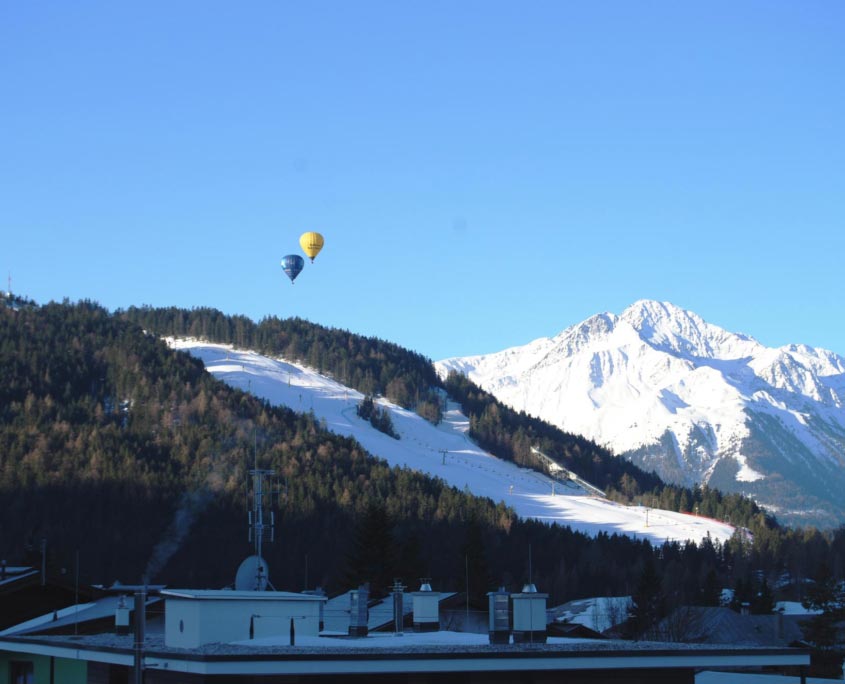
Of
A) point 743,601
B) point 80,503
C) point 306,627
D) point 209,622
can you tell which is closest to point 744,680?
point 306,627

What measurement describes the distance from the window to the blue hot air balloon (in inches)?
4133

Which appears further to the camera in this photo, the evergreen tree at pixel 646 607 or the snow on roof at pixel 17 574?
the evergreen tree at pixel 646 607

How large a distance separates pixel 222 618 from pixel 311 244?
103m

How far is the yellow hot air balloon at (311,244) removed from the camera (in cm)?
13475

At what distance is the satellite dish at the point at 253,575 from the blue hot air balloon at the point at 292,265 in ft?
317

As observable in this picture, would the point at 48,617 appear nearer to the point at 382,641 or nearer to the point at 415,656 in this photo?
the point at 382,641

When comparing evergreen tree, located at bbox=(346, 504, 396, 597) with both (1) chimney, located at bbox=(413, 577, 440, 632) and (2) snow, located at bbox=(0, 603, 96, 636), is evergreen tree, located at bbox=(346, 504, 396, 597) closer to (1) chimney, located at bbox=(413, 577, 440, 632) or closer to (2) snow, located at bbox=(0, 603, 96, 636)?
(2) snow, located at bbox=(0, 603, 96, 636)

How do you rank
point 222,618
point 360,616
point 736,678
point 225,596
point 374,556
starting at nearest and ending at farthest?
point 222,618, point 225,596, point 360,616, point 736,678, point 374,556

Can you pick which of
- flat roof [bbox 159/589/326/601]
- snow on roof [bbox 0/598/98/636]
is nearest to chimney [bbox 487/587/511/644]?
flat roof [bbox 159/589/326/601]

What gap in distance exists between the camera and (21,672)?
38.8 m

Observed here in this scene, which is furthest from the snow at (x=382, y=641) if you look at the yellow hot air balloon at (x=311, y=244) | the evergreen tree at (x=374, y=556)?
the yellow hot air balloon at (x=311, y=244)

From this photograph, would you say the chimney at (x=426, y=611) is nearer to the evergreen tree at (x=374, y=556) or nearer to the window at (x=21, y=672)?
the window at (x=21, y=672)

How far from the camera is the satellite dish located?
47.3m

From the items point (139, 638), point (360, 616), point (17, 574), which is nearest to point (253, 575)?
point (17, 574)
